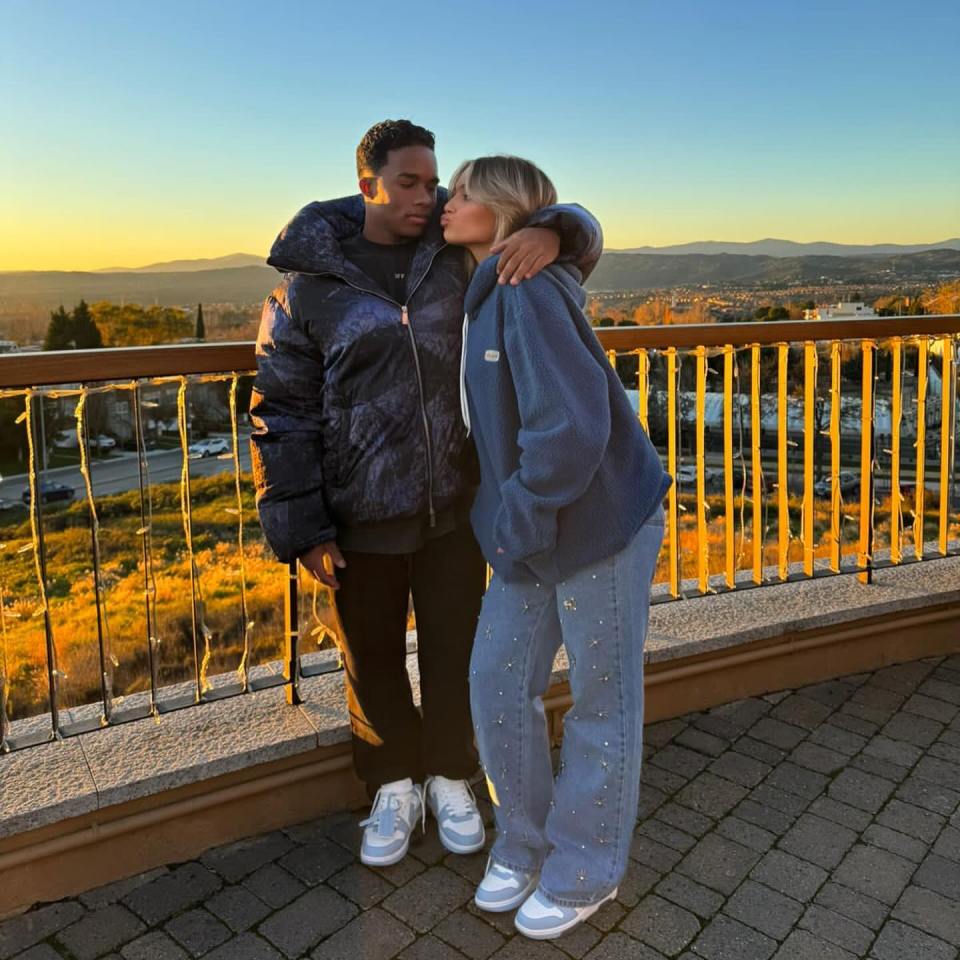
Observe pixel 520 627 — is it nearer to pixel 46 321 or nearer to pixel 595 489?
pixel 595 489

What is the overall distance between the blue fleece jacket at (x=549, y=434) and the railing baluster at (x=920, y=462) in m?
2.33

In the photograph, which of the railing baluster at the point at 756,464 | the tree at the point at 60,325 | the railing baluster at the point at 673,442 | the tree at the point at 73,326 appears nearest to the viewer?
the railing baluster at the point at 673,442

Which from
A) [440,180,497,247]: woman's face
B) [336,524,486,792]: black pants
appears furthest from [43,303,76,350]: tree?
[440,180,497,247]: woman's face

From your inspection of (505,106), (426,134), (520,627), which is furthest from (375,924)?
(505,106)

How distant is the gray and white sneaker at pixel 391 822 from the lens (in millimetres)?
2426

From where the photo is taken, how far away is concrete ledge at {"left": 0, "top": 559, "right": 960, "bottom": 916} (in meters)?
2.30

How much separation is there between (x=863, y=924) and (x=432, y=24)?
4301cm

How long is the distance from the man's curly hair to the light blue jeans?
1012mm

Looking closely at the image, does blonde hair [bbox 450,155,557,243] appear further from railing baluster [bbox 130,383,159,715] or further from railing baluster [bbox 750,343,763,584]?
railing baluster [bbox 750,343,763,584]

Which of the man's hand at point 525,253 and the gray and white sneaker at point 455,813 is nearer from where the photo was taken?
the man's hand at point 525,253

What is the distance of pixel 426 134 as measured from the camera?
2.20 metres

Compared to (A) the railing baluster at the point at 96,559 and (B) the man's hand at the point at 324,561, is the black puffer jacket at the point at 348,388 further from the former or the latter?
(A) the railing baluster at the point at 96,559

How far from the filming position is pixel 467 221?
1988mm

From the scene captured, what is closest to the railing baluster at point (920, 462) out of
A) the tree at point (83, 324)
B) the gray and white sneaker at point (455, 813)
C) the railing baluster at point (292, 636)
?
the gray and white sneaker at point (455, 813)
